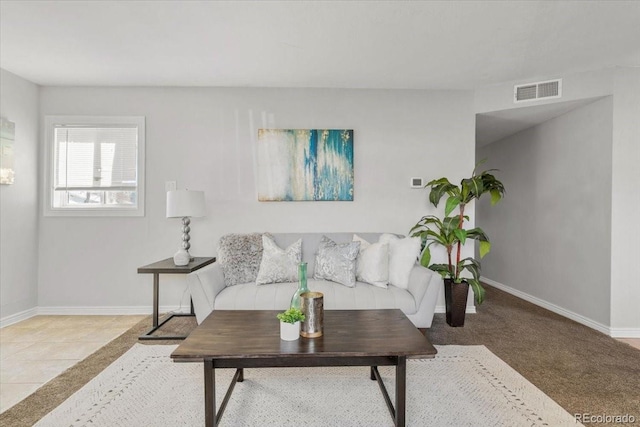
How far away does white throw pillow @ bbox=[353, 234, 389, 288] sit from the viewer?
2877mm

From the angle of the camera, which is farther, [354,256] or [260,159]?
[260,159]

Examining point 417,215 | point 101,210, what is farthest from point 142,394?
point 417,215

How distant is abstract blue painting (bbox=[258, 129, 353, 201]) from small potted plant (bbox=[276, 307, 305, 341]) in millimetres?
2171

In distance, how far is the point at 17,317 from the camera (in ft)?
11.4

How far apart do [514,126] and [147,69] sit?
4312 millimetres

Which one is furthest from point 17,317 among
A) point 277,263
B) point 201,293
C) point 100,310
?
point 277,263

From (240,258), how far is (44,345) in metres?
1.75

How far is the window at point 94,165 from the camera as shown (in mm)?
3730

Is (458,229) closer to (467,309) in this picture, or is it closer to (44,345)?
(467,309)

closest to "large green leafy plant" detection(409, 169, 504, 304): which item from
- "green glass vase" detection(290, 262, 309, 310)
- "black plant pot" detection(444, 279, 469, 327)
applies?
"black plant pot" detection(444, 279, 469, 327)

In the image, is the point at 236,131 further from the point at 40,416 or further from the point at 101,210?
the point at 40,416

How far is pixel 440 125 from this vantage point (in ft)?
12.7

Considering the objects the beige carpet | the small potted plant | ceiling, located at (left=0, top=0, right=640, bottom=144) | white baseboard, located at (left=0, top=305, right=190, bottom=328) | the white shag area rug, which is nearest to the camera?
the small potted plant

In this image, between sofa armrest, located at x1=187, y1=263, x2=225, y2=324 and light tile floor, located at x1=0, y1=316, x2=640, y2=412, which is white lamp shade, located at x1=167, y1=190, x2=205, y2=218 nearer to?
sofa armrest, located at x1=187, y1=263, x2=225, y2=324
